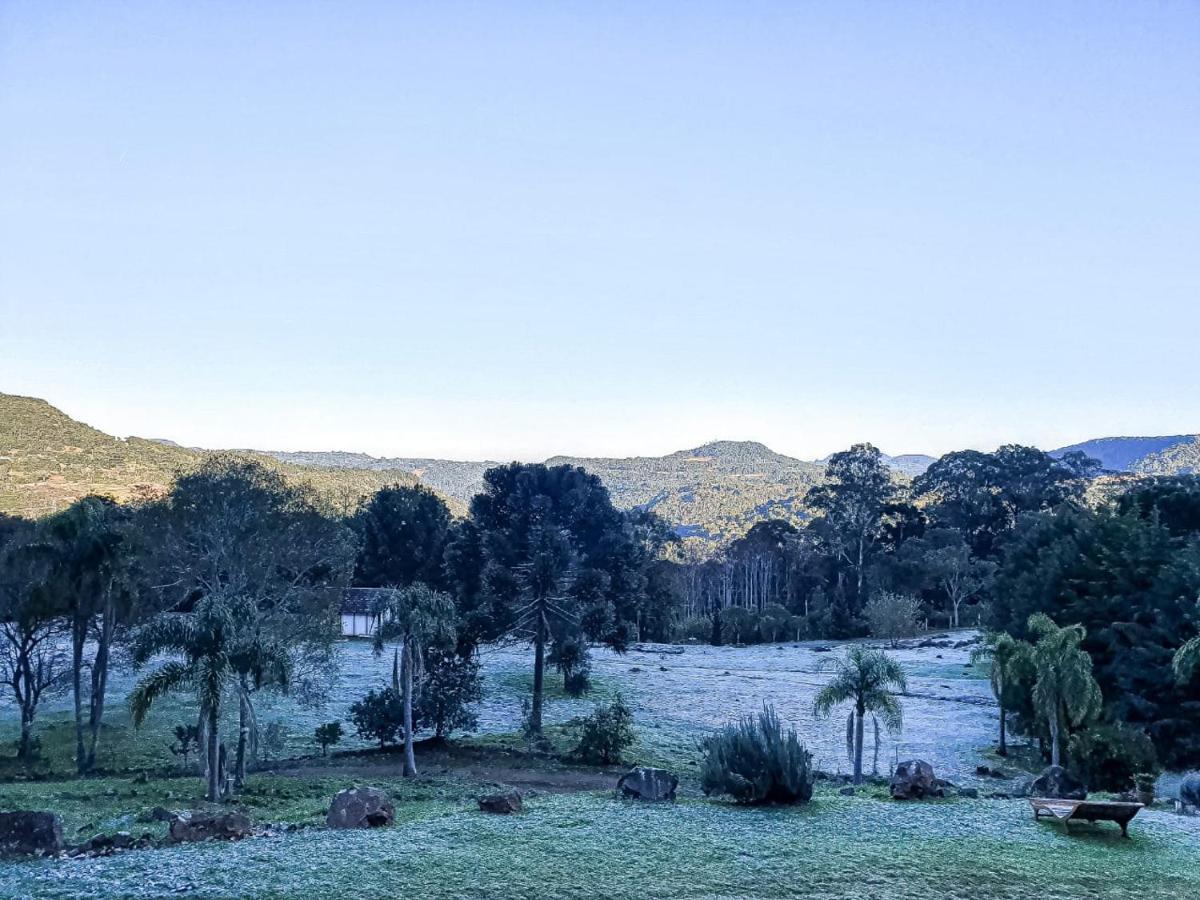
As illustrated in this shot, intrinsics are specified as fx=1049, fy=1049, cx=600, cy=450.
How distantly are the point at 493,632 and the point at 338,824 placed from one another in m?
20.3

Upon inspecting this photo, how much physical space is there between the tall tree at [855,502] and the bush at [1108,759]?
6178 cm

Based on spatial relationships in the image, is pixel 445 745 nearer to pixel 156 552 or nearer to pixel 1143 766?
pixel 156 552

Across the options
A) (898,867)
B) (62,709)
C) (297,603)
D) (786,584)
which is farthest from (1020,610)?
(786,584)

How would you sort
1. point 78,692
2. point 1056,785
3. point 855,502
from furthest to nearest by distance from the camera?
point 855,502 < point 78,692 < point 1056,785

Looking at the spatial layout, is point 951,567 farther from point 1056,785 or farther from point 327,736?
point 1056,785

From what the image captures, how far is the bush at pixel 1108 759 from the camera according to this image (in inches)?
888

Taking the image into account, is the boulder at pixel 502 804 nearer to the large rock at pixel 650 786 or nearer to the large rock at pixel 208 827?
the large rock at pixel 650 786

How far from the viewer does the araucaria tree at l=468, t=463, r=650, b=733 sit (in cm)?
3534

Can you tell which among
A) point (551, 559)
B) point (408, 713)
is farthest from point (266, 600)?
point (408, 713)

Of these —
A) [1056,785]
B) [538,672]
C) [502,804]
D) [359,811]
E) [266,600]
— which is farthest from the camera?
[538,672]

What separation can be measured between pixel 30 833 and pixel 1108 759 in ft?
67.5

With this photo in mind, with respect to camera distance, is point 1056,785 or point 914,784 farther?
point 1056,785

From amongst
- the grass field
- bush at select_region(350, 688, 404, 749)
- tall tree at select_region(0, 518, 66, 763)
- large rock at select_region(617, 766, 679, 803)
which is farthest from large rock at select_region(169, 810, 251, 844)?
tall tree at select_region(0, 518, 66, 763)

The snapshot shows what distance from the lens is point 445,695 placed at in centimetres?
3081
